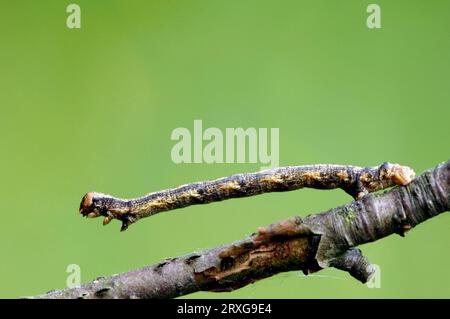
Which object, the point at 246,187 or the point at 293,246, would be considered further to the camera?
the point at 246,187

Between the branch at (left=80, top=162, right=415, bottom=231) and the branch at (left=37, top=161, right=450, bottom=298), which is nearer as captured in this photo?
the branch at (left=37, top=161, right=450, bottom=298)

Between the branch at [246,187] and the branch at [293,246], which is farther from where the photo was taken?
the branch at [246,187]

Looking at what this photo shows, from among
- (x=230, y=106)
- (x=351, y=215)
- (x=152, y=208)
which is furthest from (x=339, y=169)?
(x=230, y=106)
